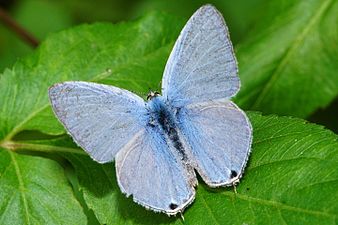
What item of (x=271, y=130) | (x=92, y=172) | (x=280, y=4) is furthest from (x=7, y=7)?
(x=271, y=130)

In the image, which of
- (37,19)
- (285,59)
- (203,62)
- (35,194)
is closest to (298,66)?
(285,59)

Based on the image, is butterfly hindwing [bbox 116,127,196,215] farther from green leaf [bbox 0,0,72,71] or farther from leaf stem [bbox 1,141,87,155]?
green leaf [bbox 0,0,72,71]

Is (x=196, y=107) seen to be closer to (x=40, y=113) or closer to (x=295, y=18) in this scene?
(x=40, y=113)

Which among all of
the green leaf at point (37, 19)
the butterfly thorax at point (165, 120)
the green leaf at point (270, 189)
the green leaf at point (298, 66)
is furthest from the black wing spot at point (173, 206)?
the green leaf at point (37, 19)

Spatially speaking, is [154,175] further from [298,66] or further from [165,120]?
[298,66]

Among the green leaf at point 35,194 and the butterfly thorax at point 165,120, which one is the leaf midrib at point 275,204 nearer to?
the butterfly thorax at point 165,120
